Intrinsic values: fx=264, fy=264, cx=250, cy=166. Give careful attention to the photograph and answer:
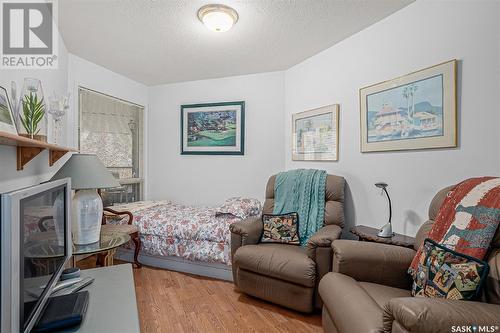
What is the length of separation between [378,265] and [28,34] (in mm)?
2718

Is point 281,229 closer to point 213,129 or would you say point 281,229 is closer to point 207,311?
point 207,311

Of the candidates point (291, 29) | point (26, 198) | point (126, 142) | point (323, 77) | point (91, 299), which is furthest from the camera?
point (126, 142)

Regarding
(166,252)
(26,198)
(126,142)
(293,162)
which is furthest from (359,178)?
(126,142)

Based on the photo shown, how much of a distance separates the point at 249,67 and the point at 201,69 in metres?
0.63

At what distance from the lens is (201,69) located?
342 cm

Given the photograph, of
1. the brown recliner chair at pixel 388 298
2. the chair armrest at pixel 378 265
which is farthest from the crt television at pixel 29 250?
the chair armrest at pixel 378 265

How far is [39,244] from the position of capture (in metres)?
0.99

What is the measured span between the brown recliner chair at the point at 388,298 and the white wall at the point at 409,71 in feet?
0.84

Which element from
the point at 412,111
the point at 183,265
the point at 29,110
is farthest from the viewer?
the point at 183,265

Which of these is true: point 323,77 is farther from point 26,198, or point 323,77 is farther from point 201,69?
point 26,198

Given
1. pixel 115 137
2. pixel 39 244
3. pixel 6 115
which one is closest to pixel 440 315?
pixel 39 244

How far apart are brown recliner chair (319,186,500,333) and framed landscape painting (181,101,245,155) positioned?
223 centimetres

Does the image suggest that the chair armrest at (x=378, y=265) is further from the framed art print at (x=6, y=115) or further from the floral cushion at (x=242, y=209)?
the framed art print at (x=6, y=115)

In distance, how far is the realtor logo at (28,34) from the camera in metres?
1.49
